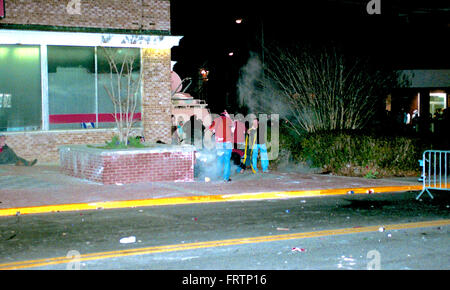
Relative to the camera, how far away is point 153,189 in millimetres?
11867

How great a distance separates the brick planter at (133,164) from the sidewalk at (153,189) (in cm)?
29

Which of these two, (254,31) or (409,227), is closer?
(409,227)

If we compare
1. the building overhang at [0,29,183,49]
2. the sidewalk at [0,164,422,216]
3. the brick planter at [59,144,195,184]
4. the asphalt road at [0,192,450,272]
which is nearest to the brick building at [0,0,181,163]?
the building overhang at [0,29,183,49]

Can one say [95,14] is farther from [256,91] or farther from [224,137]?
[256,91]

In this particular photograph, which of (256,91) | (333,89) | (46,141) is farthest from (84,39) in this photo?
(256,91)

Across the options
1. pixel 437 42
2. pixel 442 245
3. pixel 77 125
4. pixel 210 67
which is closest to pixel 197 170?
pixel 77 125

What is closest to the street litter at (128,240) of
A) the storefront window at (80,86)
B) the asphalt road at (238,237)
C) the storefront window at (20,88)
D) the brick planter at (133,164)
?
the asphalt road at (238,237)

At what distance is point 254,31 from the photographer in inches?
1526

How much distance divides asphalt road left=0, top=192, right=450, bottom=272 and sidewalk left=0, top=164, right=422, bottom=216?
490 millimetres

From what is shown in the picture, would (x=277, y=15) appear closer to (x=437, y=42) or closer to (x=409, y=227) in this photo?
(x=437, y=42)

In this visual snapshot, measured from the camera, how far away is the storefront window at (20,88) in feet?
54.8

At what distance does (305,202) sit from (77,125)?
387 inches

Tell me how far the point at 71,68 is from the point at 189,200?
29.3ft
